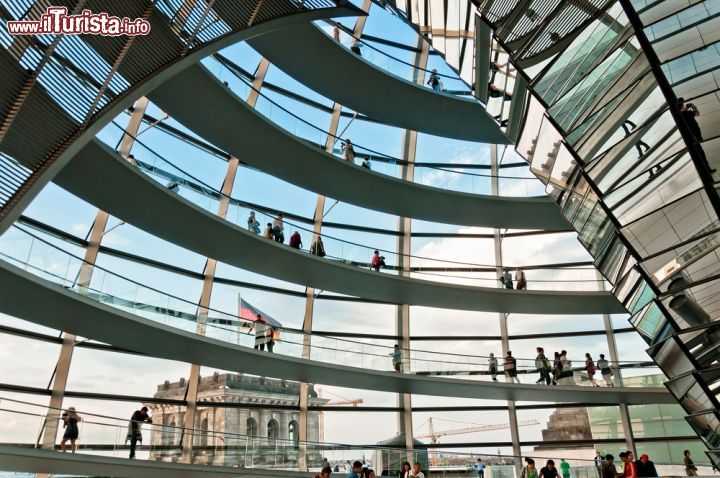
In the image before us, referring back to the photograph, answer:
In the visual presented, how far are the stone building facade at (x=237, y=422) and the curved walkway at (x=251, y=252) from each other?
4395 mm

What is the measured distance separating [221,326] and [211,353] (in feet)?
2.92

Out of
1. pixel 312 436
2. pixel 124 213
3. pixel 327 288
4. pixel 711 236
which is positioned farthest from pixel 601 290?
pixel 124 213

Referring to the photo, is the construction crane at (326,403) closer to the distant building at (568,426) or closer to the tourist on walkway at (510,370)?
the tourist on walkway at (510,370)

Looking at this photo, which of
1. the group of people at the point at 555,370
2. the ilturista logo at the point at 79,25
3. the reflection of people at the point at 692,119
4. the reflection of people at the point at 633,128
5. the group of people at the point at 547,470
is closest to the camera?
the reflection of people at the point at 692,119

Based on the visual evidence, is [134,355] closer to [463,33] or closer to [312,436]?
[312,436]

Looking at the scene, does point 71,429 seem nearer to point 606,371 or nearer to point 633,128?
point 633,128

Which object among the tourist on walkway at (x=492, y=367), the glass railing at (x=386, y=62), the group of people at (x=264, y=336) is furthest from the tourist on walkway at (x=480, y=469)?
the glass railing at (x=386, y=62)

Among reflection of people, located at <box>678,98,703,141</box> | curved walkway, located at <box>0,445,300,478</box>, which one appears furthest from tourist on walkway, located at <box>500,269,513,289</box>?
reflection of people, located at <box>678,98,703,141</box>

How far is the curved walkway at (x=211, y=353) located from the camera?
1442cm

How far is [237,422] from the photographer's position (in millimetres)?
22453

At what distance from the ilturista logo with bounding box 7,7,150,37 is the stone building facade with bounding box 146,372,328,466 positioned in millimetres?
10542

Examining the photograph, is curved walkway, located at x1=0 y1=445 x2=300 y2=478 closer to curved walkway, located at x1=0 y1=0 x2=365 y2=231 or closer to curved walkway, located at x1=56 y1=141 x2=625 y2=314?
curved walkway, located at x1=0 y1=0 x2=365 y2=231

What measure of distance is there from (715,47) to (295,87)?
1973 cm

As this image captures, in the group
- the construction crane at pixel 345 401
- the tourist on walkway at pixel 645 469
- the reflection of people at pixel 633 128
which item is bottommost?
the tourist on walkway at pixel 645 469
